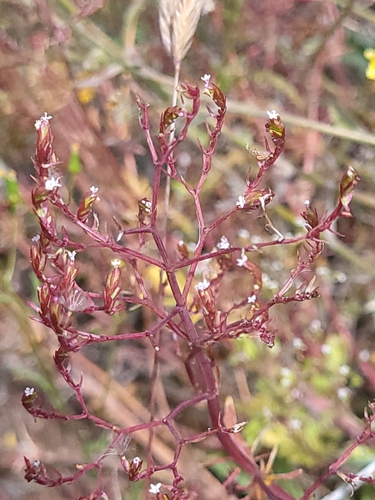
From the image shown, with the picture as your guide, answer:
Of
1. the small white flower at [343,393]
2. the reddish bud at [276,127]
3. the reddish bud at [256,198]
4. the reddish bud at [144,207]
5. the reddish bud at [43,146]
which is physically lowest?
the small white flower at [343,393]

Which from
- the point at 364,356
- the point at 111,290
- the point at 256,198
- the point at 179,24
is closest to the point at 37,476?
the point at 111,290

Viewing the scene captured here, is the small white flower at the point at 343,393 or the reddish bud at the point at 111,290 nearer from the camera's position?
the reddish bud at the point at 111,290

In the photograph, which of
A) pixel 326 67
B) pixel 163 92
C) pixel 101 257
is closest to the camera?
pixel 163 92

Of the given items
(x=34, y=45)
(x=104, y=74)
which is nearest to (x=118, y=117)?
(x=104, y=74)

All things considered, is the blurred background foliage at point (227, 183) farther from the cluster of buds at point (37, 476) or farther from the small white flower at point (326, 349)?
the cluster of buds at point (37, 476)

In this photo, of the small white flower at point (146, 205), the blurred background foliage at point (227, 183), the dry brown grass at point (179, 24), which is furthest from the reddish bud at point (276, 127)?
the blurred background foliage at point (227, 183)

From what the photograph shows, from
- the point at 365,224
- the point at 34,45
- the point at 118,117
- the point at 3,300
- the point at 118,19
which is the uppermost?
the point at 118,19

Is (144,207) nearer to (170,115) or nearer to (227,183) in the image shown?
(170,115)

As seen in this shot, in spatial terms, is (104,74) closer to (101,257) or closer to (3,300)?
(101,257)

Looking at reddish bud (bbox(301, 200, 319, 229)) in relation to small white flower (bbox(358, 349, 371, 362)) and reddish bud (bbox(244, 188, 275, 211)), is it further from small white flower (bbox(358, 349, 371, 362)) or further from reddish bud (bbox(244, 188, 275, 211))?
small white flower (bbox(358, 349, 371, 362))
